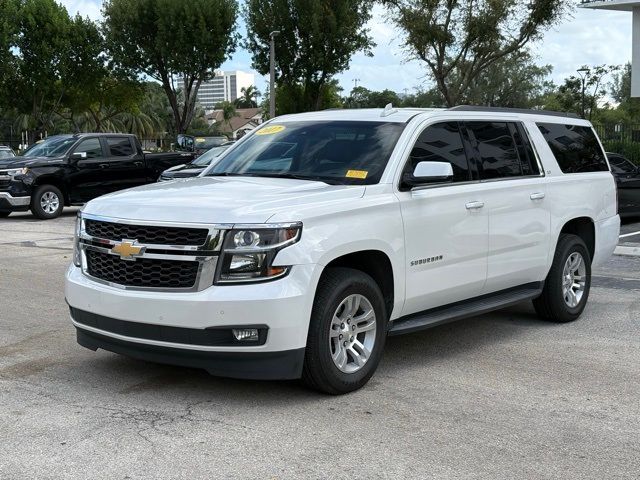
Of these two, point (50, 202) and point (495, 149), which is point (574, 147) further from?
point (50, 202)

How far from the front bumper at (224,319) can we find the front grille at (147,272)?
3.0 inches

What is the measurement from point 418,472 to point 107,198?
2.80m

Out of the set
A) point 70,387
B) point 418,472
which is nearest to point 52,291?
point 70,387

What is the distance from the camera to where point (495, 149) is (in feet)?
22.9

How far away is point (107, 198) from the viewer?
5.66 meters

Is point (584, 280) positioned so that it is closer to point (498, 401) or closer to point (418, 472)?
point (498, 401)

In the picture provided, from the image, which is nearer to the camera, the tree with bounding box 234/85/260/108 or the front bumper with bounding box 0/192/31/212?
the front bumper with bounding box 0/192/31/212

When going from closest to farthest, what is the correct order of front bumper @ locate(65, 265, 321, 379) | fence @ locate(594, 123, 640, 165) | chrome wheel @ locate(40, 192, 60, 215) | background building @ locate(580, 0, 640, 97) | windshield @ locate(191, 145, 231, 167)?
1. front bumper @ locate(65, 265, 321, 379)
2. windshield @ locate(191, 145, 231, 167)
3. chrome wheel @ locate(40, 192, 60, 215)
4. fence @ locate(594, 123, 640, 165)
5. background building @ locate(580, 0, 640, 97)

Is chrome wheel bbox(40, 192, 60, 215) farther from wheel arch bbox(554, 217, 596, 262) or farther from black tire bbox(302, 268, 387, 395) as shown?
black tire bbox(302, 268, 387, 395)

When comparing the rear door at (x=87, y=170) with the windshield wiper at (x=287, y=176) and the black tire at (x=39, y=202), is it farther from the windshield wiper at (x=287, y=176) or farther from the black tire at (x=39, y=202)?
the windshield wiper at (x=287, y=176)

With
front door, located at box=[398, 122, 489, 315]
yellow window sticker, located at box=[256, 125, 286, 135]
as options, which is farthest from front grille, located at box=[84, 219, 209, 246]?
yellow window sticker, located at box=[256, 125, 286, 135]

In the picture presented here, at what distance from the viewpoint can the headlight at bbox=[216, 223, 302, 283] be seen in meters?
4.98

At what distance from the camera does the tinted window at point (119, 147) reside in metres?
19.5

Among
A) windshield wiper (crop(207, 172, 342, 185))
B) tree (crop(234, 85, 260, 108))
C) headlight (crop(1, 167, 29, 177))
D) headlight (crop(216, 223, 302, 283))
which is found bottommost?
headlight (crop(216, 223, 302, 283))
